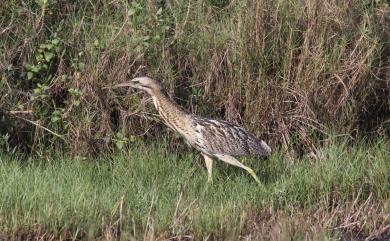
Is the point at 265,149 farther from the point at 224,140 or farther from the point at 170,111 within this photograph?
the point at 170,111

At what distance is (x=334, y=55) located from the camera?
9.32 metres

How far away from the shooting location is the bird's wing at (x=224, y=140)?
8.21 metres

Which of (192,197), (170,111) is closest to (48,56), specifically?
(170,111)

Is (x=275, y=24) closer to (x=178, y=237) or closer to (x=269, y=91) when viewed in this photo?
(x=269, y=91)

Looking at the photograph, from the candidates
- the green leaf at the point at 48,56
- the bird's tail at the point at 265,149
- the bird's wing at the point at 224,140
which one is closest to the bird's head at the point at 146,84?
the bird's wing at the point at 224,140

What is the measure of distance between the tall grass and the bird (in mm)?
599

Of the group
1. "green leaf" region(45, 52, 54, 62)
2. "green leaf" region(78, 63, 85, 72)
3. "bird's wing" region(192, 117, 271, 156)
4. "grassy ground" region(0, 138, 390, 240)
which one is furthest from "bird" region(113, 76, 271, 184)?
"green leaf" region(45, 52, 54, 62)

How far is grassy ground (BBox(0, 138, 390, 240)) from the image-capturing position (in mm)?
6465

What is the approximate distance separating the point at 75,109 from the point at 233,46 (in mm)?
1593

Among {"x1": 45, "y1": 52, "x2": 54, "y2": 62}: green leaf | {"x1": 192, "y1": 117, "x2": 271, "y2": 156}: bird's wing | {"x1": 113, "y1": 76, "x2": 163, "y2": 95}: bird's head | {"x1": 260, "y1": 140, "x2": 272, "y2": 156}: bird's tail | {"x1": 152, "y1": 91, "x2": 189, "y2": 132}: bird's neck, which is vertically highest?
{"x1": 45, "y1": 52, "x2": 54, "y2": 62}: green leaf

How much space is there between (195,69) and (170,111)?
1.02 metres

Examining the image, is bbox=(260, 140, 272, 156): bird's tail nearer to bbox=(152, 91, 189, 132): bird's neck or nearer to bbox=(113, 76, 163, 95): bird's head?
bbox=(152, 91, 189, 132): bird's neck

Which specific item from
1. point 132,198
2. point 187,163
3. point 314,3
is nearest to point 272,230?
point 132,198

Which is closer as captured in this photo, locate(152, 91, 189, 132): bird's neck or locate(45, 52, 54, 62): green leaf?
locate(152, 91, 189, 132): bird's neck
